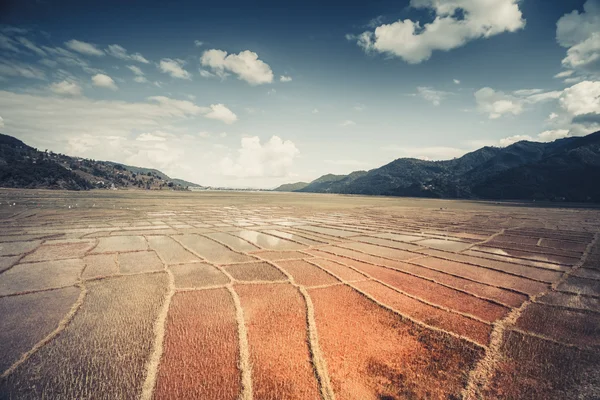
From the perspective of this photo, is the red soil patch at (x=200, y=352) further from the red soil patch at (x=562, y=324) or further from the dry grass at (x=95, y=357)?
the red soil patch at (x=562, y=324)

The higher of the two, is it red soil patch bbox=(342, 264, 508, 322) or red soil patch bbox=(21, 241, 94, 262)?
red soil patch bbox=(21, 241, 94, 262)

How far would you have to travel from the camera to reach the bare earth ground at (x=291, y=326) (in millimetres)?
4527

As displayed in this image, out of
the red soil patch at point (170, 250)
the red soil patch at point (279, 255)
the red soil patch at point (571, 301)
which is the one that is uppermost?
the red soil patch at point (170, 250)

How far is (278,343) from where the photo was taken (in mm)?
5734

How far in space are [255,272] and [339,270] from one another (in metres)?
3.55

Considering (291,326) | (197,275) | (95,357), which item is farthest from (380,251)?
(95,357)

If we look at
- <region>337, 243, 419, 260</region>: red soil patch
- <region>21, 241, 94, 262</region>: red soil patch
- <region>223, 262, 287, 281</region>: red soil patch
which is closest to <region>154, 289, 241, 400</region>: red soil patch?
<region>223, 262, 287, 281</region>: red soil patch

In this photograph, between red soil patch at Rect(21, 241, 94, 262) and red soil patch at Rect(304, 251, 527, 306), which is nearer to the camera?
red soil patch at Rect(304, 251, 527, 306)

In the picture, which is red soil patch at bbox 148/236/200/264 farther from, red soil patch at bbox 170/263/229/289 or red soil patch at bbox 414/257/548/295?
red soil patch at bbox 414/257/548/295

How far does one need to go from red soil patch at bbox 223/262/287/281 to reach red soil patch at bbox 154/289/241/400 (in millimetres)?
2104

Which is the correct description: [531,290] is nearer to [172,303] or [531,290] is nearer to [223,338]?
[223,338]

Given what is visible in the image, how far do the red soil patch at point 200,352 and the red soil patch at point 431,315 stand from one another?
470 cm

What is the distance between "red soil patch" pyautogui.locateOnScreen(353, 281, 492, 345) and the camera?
6255 millimetres

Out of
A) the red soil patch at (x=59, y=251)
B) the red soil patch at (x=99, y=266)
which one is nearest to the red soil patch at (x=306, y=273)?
the red soil patch at (x=99, y=266)
